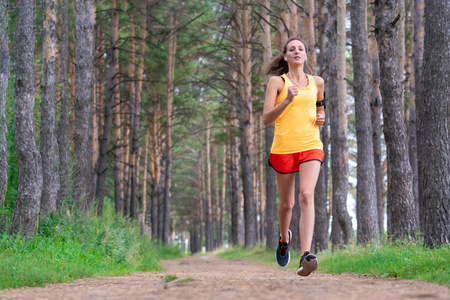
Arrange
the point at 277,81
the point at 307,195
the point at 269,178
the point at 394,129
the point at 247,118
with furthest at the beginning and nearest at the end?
the point at 247,118 → the point at 269,178 → the point at 394,129 → the point at 277,81 → the point at 307,195

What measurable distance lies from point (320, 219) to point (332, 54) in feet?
15.1

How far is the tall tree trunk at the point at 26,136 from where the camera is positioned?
8.88 m

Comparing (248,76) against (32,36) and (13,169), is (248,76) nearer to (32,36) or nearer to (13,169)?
(13,169)

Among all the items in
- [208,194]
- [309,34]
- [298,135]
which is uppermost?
[309,34]

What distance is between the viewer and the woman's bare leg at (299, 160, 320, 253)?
5.64 meters

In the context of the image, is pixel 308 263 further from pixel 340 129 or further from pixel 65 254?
pixel 340 129

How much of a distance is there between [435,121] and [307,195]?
10.2ft

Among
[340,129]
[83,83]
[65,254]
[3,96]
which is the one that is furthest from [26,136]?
[340,129]

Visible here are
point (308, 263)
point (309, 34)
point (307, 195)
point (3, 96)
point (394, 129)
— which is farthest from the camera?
point (309, 34)

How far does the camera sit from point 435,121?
7727 millimetres

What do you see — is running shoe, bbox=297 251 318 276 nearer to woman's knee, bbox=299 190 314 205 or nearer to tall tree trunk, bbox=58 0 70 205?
woman's knee, bbox=299 190 314 205

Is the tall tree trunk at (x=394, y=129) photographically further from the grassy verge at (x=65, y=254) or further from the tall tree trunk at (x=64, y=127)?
the tall tree trunk at (x=64, y=127)

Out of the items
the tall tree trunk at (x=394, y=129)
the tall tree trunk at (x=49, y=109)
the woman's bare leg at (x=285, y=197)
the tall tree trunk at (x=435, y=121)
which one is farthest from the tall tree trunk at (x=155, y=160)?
the woman's bare leg at (x=285, y=197)

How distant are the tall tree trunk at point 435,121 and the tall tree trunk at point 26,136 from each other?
20.3ft
